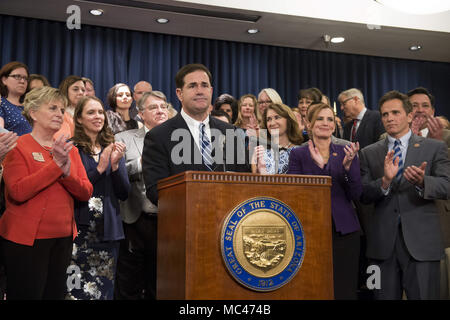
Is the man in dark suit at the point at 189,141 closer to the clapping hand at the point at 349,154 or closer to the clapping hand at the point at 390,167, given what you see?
the clapping hand at the point at 349,154

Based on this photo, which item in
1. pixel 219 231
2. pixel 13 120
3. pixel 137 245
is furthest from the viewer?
pixel 13 120

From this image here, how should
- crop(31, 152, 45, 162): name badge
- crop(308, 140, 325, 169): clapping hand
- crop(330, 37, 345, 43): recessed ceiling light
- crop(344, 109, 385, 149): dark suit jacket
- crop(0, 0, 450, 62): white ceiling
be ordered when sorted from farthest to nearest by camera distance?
1. crop(330, 37, 345, 43): recessed ceiling light
2. crop(0, 0, 450, 62): white ceiling
3. crop(344, 109, 385, 149): dark suit jacket
4. crop(308, 140, 325, 169): clapping hand
5. crop(31, 152, 45, 162): name badge

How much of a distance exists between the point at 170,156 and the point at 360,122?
2.64 m

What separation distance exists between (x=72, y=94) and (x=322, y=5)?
9.85 ft

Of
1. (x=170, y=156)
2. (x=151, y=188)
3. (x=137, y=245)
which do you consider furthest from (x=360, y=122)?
(x=151, y=188)

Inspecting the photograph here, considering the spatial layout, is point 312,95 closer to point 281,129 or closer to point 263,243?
point 281,129

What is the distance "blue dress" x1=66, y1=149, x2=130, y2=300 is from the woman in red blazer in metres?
0.32

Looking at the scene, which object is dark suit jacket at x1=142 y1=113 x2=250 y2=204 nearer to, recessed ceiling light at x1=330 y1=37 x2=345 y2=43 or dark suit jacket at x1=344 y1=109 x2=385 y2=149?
dark suit jacket at x1=344 y1=109 x2=385 y2=149

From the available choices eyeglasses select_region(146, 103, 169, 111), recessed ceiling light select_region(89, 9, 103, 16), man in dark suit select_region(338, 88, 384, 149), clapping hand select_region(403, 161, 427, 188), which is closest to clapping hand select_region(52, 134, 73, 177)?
eyeglasses select_region(146, 103, 169, 111)

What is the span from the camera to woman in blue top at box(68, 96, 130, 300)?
116 inches

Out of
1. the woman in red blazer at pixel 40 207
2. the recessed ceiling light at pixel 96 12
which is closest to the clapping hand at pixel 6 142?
the woman in red blazer at pixel 40 207

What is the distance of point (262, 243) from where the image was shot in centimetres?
179

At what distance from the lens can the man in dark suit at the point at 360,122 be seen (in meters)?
4.46
